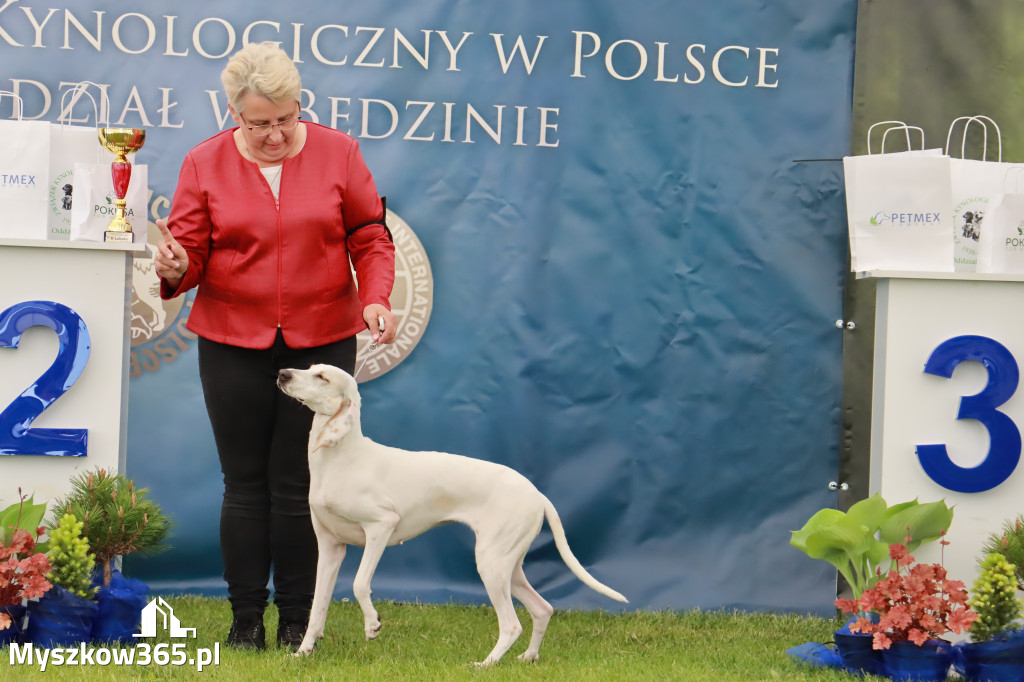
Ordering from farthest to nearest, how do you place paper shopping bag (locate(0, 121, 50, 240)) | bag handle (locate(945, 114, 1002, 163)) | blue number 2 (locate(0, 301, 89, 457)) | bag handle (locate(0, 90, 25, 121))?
bag handle (locate(945, 114, 1002, 163)) → bag handle (locate(0, 90, 25, 121)) → paper shopping bag (locate(0, 121, 50, 240)) → blue number 2 (locate(0, 301, 89, 457))

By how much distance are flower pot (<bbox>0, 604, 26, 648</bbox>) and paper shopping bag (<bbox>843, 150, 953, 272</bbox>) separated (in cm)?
289

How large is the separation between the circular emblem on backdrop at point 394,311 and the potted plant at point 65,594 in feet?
4.58

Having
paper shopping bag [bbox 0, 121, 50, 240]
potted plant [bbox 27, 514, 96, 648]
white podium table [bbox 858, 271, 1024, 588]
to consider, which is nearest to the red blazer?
paper shopping bag [bbox 0, 121, 50, 240]

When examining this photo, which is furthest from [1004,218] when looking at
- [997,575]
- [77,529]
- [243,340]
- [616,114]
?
[77,529]

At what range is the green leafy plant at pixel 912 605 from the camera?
327 centimetres

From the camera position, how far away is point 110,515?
11.4ft

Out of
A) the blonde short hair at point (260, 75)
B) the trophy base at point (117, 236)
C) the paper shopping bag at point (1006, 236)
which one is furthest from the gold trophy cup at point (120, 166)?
the paper shopping bag at point (1006, 236)

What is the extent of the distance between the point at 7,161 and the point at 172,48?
121 cm

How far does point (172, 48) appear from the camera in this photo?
4629 mm

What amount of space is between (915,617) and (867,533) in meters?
0.30

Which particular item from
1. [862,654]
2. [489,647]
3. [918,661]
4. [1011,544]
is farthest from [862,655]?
[489,647]

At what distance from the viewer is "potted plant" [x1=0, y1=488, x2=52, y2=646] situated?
3283 mm

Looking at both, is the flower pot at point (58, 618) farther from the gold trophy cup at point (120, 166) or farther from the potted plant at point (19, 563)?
the gold trophy cup at point (120, 166)

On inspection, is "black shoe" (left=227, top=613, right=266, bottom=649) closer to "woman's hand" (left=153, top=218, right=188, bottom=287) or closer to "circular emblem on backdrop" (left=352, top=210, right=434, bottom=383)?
"woman's hand" (left=153, top=218, right=188, bottom=287)
